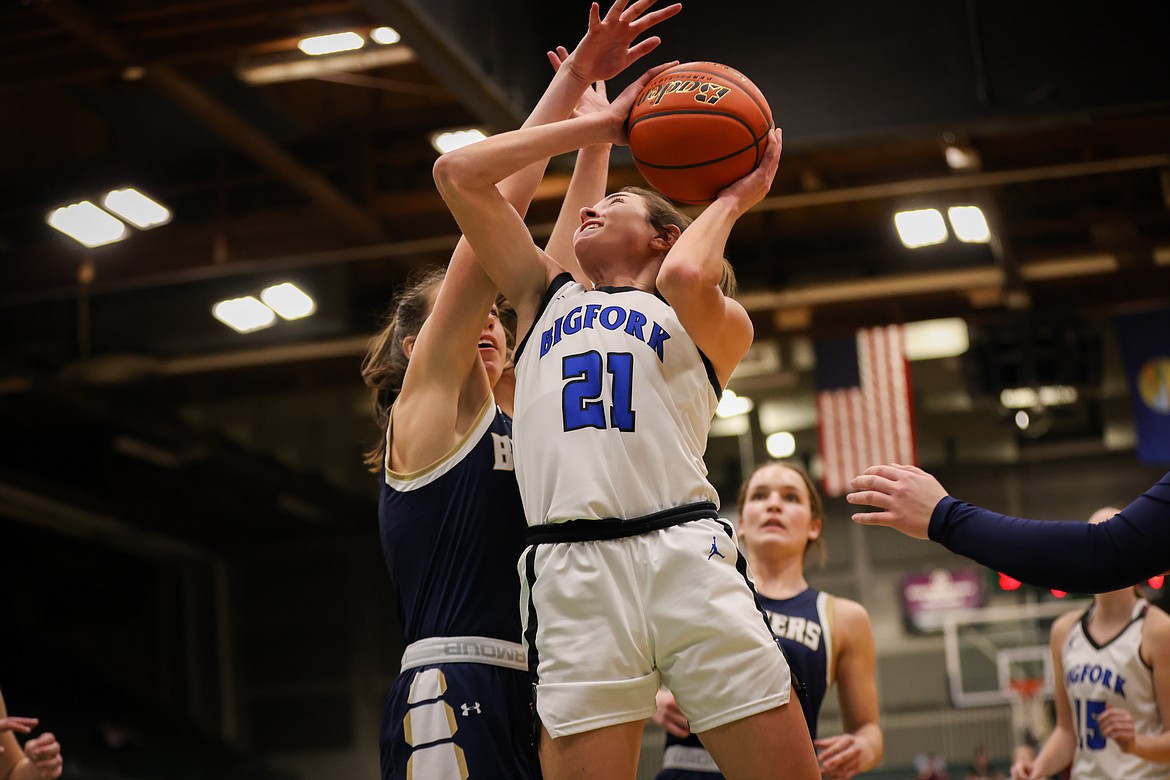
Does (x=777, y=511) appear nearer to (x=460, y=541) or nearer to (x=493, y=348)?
(x=493, y=348)

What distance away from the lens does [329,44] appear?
9.13 m

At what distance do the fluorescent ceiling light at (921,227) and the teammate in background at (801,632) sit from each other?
6.70 metres

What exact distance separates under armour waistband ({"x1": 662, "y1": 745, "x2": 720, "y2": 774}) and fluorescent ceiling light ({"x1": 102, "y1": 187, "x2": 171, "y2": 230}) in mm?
7901

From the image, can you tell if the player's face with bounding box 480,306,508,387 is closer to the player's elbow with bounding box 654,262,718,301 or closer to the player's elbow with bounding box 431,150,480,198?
the player's elbow with bounding box 431,150,480,198

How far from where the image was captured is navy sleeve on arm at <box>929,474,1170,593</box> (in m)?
2.61

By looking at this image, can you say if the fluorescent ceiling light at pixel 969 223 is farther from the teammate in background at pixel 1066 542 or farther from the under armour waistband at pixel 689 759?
the teammate in background at pixel 1066 542

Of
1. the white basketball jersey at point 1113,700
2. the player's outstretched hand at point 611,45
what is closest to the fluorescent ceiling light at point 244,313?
the white basketball jersey at point 1113,700

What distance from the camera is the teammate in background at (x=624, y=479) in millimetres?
2764

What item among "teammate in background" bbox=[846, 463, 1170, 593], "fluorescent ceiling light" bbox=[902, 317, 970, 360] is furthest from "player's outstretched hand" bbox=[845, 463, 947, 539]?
"fluorescent ceiling light" bbox=[902, 317, 970, 360]

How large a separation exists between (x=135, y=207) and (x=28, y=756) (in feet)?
22.9

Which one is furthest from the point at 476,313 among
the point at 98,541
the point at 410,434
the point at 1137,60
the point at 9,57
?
the point at 98,541

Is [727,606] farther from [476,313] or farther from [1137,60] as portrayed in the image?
[1137,60]

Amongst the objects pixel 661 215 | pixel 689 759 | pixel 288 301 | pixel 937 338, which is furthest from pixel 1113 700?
pixel 937 338

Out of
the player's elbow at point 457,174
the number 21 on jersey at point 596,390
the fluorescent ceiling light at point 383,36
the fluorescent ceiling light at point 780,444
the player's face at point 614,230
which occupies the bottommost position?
the number 21 on jersey at point 596,390
